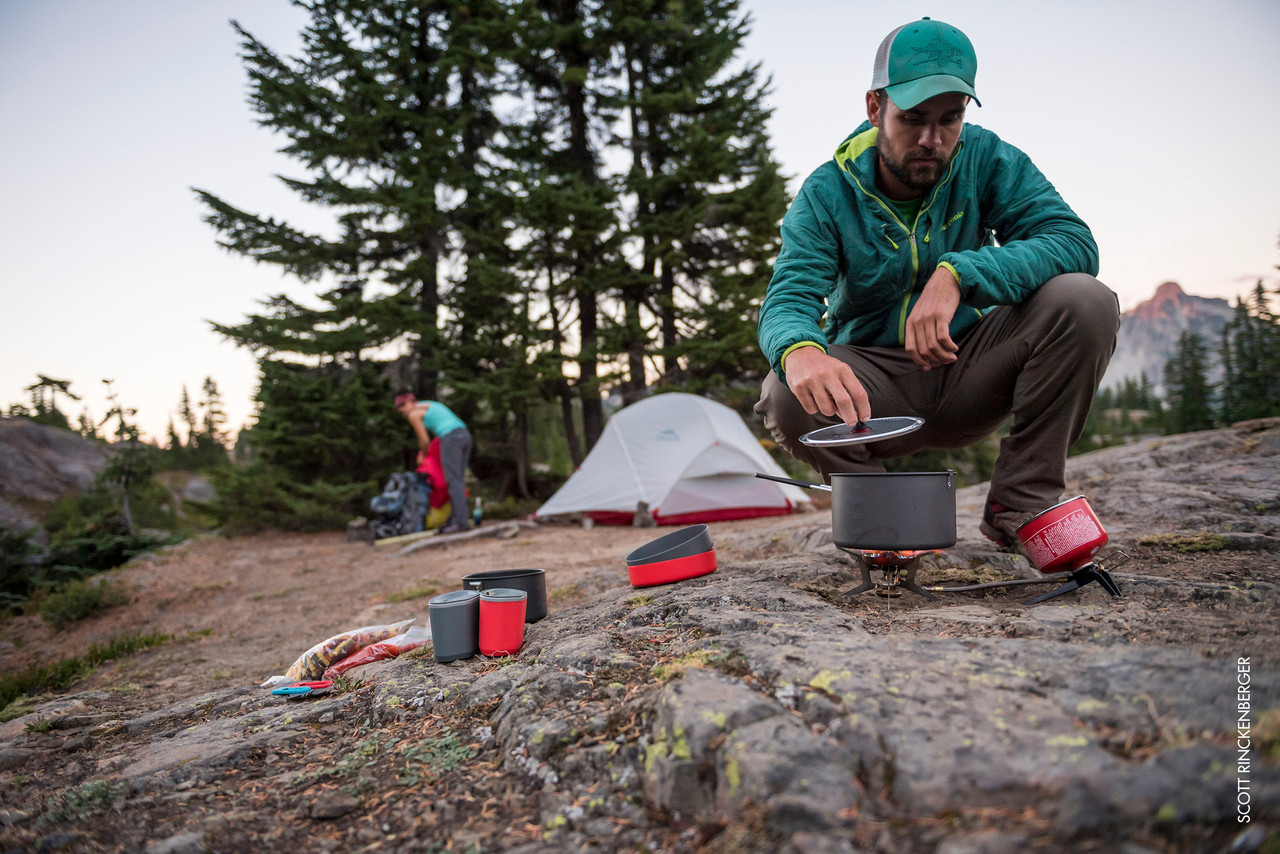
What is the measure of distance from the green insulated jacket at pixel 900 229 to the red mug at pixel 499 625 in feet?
4.10

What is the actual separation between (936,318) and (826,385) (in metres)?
0.44

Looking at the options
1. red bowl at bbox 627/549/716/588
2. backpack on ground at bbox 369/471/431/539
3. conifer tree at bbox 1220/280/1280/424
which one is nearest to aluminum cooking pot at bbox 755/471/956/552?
red bowl at bbox 627/549/716/588

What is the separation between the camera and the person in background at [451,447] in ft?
25.7

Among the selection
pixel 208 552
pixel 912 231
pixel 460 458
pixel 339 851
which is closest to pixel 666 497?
pixel 460 458

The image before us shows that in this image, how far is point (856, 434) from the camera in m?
1.94

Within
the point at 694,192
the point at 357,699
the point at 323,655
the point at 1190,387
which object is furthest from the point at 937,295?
the point at 1190,387

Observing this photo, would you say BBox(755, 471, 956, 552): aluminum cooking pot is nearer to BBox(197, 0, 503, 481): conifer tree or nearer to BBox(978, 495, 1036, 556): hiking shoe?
BBox(978, 495, 1036, 556): hiking shoe

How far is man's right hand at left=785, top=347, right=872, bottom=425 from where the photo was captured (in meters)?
1.83

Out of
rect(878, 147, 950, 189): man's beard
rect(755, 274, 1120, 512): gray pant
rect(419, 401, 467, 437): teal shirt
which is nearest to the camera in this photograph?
rect(755, 274, 1120, 512): gray pant

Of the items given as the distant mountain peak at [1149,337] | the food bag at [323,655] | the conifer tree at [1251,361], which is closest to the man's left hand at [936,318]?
the food bag at [323,655]

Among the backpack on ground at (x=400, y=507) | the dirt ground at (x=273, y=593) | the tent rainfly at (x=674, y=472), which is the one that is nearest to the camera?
the dirt ground at (x=273, y=593)

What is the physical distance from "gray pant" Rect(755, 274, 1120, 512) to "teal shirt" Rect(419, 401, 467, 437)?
6.29m

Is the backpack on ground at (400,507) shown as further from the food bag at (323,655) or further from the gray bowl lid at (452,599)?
the gray bowl lid at (452,599)

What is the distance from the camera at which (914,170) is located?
217 cm
